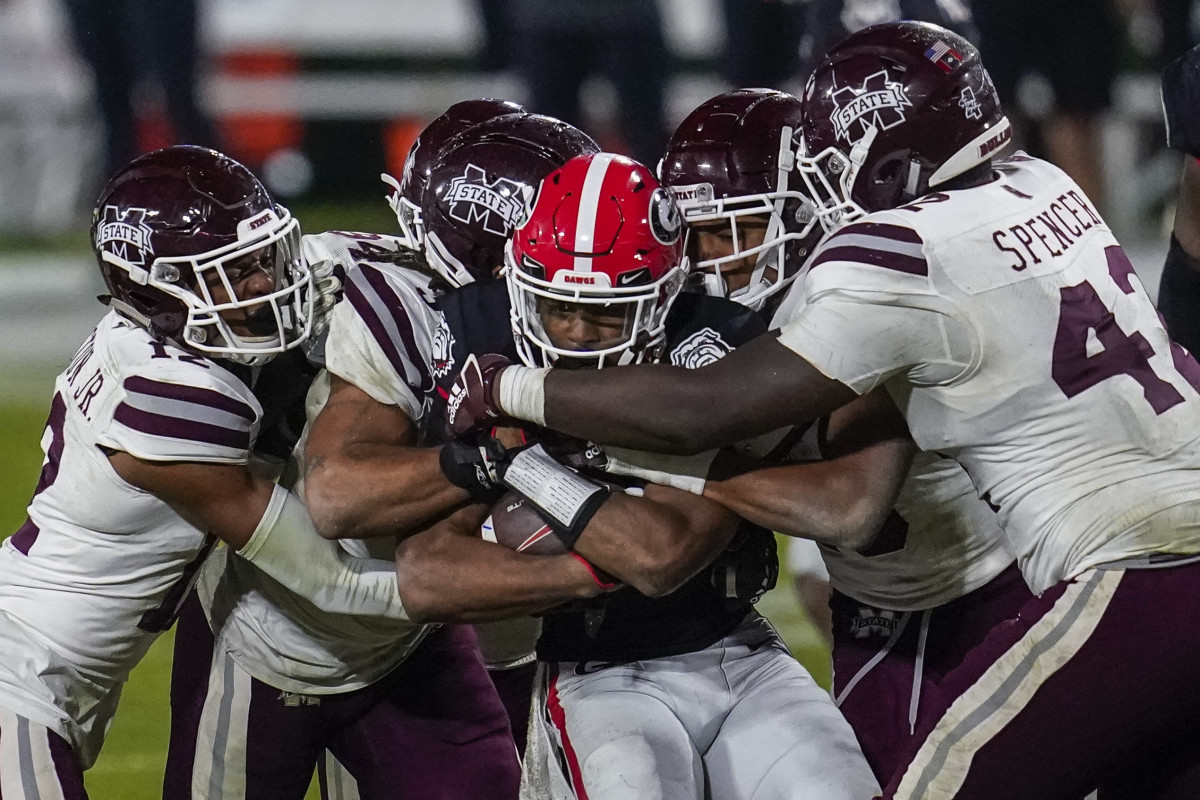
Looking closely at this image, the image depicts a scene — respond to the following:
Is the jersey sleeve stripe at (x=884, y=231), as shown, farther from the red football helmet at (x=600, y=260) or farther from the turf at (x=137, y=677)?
the turf at (x=137, y=677)

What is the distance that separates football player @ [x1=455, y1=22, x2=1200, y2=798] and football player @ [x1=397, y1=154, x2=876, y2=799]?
15 centimetres

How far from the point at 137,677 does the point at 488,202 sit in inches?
102

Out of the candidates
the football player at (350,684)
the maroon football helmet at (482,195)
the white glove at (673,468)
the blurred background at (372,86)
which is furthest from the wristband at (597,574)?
the blurred background at (372,86)

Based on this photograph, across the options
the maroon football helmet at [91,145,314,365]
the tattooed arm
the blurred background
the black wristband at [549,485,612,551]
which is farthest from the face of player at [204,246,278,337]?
the blurred background

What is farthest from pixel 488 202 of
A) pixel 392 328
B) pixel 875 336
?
pixel 875 336

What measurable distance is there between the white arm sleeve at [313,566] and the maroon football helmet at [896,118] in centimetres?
113

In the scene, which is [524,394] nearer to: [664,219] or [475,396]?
[475,396]

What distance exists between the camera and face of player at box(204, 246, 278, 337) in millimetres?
3275

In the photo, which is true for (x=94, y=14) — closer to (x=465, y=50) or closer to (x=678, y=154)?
(x=465, y=50)

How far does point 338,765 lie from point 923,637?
1.35m

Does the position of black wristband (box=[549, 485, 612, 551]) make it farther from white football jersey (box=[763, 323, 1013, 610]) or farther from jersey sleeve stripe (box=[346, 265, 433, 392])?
white football jersey (box=[763, 323, 1013, 610])

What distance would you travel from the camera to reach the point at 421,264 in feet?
11.6

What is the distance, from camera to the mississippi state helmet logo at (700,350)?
303 centimetres

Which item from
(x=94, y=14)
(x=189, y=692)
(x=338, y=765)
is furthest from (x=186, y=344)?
(x=94, y=14)
